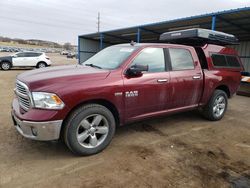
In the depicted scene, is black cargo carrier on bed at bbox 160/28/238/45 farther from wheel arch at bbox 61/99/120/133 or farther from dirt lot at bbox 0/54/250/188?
wheel arch at bbox 61/99/120/133

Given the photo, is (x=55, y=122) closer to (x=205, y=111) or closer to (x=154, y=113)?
(x=154, y=113)

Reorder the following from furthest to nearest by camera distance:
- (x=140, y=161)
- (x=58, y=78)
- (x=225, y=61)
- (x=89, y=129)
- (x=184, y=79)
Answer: (x=225, y=61) < (x=184, y=79) < (x=89, y=129) < (x=140, y=161) < (x=58, y=78)

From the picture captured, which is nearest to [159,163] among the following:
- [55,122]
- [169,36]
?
[55,122]

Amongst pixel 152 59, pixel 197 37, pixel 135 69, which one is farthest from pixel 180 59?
pixel 135 69

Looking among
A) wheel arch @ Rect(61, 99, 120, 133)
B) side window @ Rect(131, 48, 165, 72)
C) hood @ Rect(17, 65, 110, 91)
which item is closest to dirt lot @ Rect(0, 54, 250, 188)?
wheel arch @ Rect(61, 99, 120, 133)

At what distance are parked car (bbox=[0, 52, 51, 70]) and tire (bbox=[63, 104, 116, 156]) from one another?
54.8 ft

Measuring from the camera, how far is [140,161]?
3.37 metres

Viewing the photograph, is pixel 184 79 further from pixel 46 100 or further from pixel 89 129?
pixel 46 100

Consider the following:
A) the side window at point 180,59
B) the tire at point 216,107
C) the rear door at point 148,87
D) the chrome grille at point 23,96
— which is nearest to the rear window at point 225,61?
the tire at point 216,107

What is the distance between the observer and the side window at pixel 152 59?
13.3 feet

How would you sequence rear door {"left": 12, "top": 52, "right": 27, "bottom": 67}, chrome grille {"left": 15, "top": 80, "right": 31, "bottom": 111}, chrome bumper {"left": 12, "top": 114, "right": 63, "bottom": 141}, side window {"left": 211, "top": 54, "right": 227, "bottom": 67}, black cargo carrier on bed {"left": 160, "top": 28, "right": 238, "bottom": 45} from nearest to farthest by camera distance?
chrome bumper {"left": 12, "top": 114, "right": 63, "bottom": 141}
chrome grille {"left": 15, "top": 80, "right": 31, "bottom": 111}
black cargo carrier on bed {"left": 160, "top": 28, "right": 238, "bottom": 45}
side window {"left": 211, "top": 54, "right": 227, "bottom": 67}
rear door {"left": 12, "top": 52, "right": 27, "bottom": 67}

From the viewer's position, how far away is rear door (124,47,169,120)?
12.5 feet

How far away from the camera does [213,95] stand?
5.43 metres

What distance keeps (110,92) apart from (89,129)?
27.1 inches
